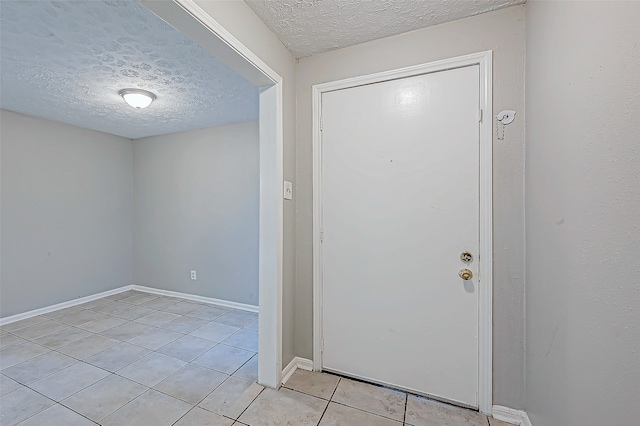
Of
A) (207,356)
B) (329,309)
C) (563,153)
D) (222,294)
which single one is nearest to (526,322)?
(563,153)

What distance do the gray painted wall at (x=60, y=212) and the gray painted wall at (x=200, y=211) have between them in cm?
25

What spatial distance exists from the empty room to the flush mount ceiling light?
0.06ft

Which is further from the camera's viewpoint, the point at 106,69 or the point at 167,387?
the point at 106,69

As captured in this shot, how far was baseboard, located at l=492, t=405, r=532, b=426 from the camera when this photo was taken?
4.88 feet

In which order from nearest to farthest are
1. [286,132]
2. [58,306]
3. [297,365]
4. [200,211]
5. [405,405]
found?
[405,405]
[286,132]
[297,365]
[58,306]
[200,211]

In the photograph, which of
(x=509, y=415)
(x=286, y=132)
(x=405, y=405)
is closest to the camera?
(x=509, y=415)

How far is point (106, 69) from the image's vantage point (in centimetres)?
209

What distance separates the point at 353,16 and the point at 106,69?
196 centimetres

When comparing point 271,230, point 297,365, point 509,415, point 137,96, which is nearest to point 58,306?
point 137,96

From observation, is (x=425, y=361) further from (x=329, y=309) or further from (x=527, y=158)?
(x=527, y=158)

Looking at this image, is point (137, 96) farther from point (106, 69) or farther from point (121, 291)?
point (121, 291)

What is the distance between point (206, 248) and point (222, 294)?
0.66 metres

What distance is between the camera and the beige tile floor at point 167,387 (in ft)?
5.14

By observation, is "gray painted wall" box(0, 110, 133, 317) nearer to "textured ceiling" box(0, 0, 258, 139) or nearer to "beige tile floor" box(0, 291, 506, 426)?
"textured ceiling" box(0, 0, 258, 139)
